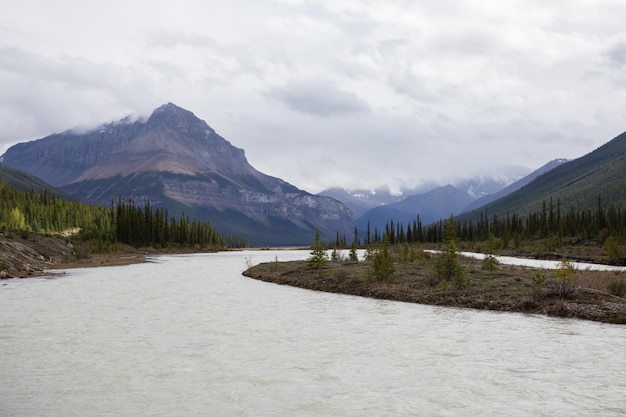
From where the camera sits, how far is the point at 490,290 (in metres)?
33.1

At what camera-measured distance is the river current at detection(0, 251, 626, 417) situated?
41.7 feet

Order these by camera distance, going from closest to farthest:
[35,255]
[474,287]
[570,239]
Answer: [474,287], [35,255], [570,239]

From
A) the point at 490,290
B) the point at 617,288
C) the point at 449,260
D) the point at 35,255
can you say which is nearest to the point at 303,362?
the point at 490,290

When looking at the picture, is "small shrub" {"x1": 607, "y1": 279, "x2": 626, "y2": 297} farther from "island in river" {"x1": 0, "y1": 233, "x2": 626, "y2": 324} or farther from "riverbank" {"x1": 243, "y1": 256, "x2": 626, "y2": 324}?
"riverbank" {"x1": 243, "y1": 256, "x2": 626, "y2": 324}

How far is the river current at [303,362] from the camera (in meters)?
12.7

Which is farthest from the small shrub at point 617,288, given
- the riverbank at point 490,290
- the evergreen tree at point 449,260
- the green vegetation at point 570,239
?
the green vegetation at point 570,239

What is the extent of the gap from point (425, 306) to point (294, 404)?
800 inches

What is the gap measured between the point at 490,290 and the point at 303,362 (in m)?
20.2

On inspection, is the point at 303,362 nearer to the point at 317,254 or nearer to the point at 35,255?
the point at 317,254

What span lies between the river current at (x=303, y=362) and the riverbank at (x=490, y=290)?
1.85 meters

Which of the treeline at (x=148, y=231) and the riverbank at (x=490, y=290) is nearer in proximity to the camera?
the riverbank at (x=490, y=290)

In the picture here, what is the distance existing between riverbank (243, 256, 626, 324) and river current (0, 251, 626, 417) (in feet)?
6.05

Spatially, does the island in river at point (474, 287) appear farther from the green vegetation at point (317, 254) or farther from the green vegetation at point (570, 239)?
the green vegetation at point (570, 239)

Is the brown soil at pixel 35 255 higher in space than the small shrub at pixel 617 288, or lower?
higher
